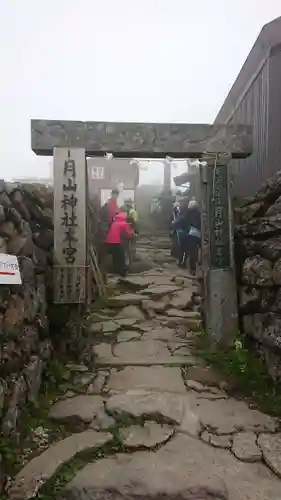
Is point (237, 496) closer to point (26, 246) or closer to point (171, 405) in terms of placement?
point (171, 405)

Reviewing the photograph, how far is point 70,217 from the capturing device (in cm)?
555

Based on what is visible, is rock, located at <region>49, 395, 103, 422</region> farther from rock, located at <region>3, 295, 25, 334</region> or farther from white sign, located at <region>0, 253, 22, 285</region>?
white sign, located at <region>0, 253, 22, 285</region>

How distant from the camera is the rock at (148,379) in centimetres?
473

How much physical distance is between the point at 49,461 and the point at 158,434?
107 centimetres

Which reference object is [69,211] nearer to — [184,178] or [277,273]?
[277,273]

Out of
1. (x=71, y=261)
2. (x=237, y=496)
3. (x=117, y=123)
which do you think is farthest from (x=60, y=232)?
(x=237, y=496)

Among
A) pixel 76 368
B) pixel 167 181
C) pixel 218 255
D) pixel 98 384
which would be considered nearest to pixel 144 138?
pixel 218 255

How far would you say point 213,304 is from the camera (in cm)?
570

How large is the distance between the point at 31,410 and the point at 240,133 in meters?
→ 4.91

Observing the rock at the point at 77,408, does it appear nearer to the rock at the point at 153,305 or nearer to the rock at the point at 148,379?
the rock at the point at 148,379

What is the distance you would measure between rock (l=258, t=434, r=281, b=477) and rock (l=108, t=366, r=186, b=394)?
1.16 metres

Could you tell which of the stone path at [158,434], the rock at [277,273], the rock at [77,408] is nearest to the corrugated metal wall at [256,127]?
the rock at [277,273]

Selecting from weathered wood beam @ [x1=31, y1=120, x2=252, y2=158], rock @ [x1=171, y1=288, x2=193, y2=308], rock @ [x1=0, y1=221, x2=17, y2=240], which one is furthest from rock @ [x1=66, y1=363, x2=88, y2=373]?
weathered wood beam @ [x1=31, y1=120, x2=252, y2=158]

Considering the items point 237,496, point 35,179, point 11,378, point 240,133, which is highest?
point 240,133
